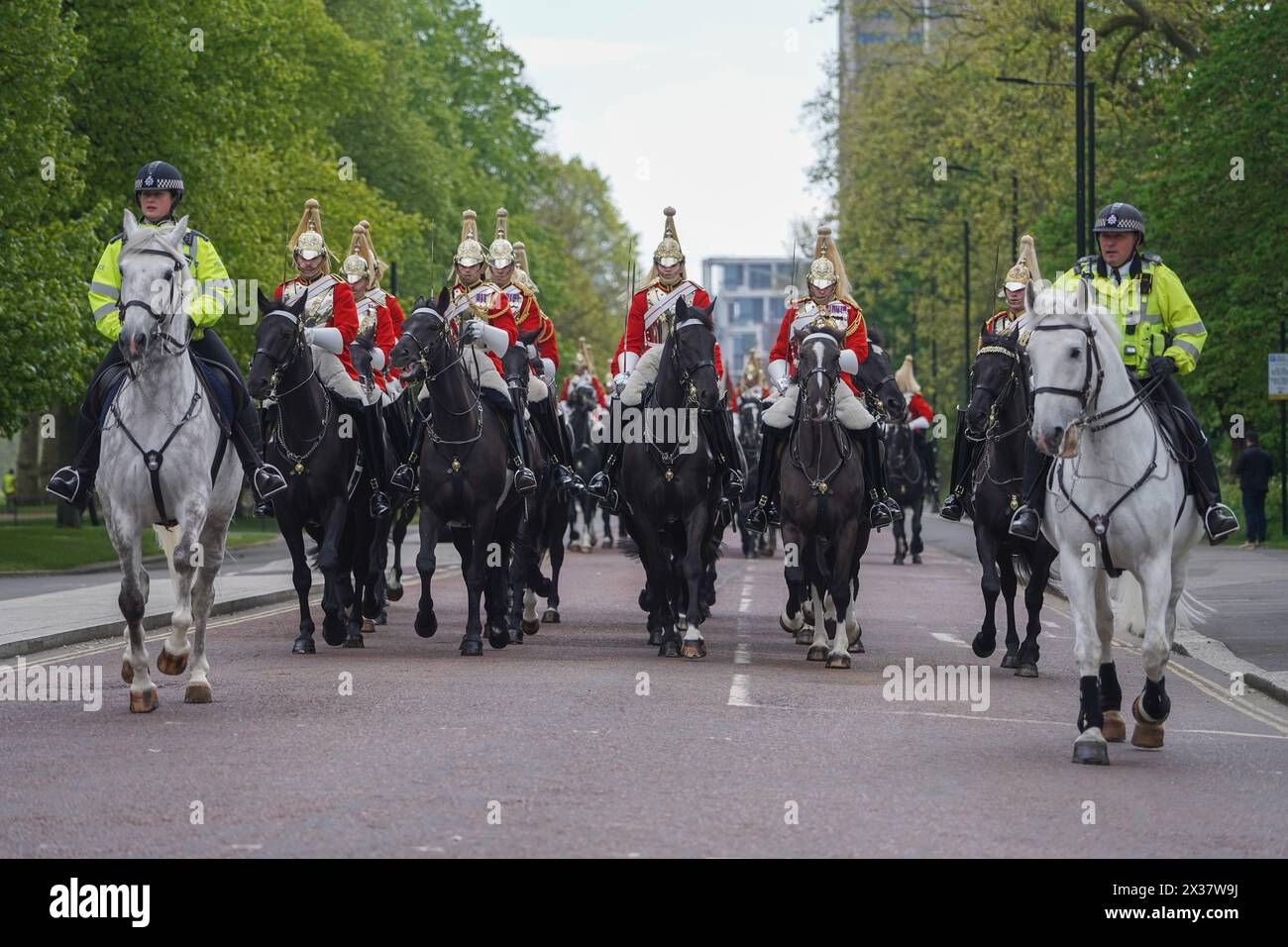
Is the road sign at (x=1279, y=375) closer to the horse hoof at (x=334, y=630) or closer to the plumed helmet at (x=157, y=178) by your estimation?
the horse hoof at (x=334, y=630)

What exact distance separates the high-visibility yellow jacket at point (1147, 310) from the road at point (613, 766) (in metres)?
2.35

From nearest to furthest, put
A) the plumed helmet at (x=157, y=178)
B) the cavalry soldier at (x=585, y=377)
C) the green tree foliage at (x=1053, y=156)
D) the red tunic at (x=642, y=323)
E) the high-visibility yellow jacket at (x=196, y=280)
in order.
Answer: the high-visibility yellow jacket at (x=196, y=280) → the plumed helmet at (x=157, y=178) → the red tunic at (x=642, y=323) → the cavalry soldier at (x=585, y=377) → the green tree foliage at (x=1053, y=156)

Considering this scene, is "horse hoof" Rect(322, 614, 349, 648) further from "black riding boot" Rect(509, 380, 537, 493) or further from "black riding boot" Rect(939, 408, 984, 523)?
"black riding boot" Rect(939, 408, 984, 523)

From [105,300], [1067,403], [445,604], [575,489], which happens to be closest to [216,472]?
[105,300]

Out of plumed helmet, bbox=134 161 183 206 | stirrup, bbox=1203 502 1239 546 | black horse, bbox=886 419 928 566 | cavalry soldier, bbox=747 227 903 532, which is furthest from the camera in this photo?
black horse, bbox=886 419 928 566

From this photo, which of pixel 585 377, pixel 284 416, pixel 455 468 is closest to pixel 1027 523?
pixel 455 468

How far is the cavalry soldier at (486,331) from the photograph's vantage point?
18.3 meters

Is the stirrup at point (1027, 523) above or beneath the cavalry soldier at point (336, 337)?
Result: beneath

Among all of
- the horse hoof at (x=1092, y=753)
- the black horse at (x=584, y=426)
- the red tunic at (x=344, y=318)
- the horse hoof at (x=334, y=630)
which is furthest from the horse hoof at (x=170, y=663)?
the black horse at (x=584, y=426)

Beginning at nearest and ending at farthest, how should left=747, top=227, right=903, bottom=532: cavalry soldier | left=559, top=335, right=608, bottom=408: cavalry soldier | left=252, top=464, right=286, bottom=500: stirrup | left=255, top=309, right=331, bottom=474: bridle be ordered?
left=252, top=464, right=286, bottom=500: stirrup
left=255, top=309, right=331, bottom=474: bridle
left=747, top=227, right=903, bottom=532: cavalry soldier
left=559, top=335, right=608, bottom=408: cavalry soldier

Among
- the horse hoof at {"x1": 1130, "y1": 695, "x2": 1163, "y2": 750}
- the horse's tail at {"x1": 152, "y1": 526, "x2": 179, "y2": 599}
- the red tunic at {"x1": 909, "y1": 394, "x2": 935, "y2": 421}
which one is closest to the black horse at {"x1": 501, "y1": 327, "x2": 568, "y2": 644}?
the horse's tail at {"x1": 152, "y1": 526, "x2": 179, "y2": 599}

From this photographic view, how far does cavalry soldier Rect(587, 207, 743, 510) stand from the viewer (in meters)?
18.1

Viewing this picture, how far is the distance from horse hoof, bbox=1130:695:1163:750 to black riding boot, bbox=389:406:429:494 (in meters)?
7.55
